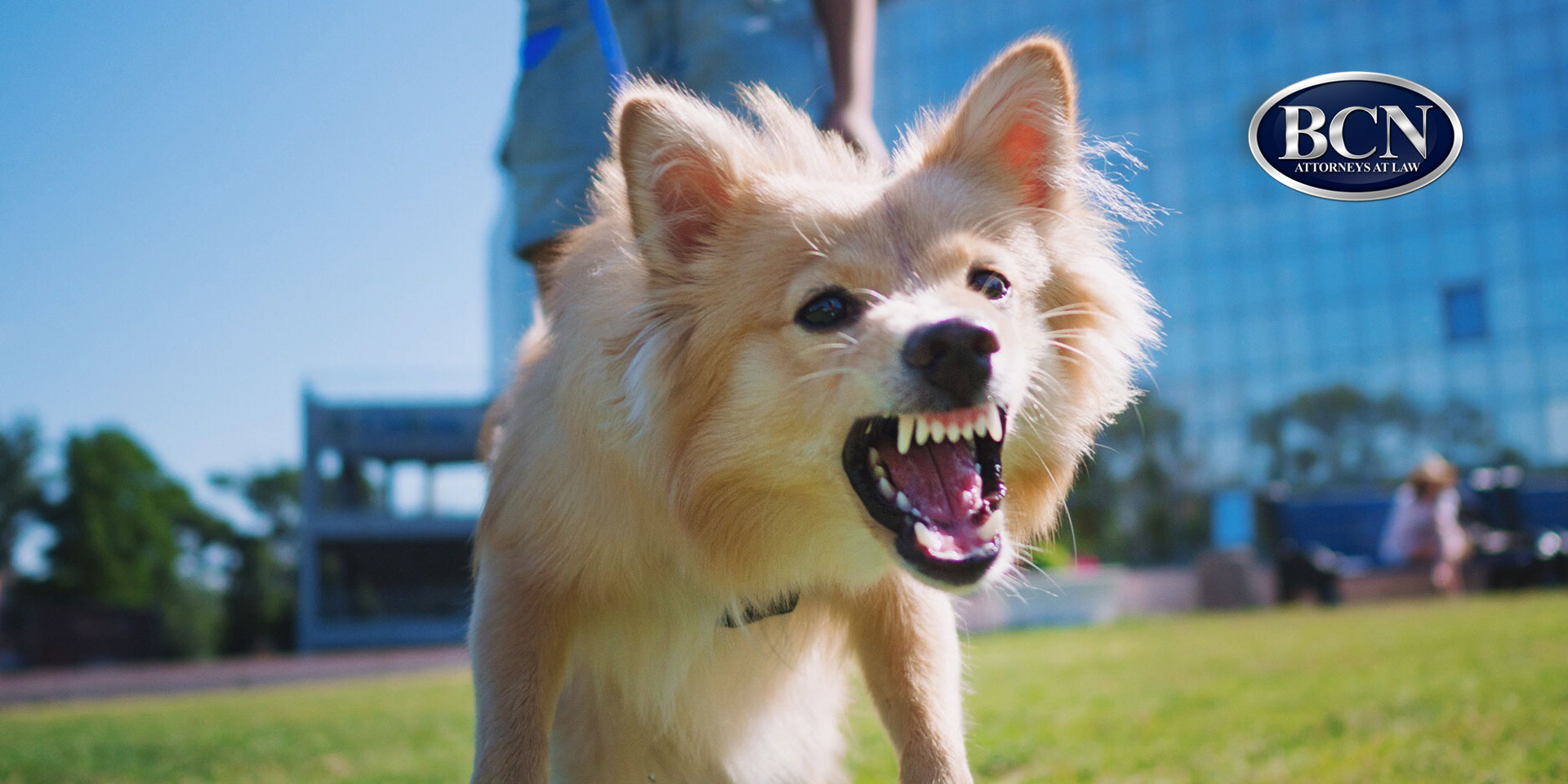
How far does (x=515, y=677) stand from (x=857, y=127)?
194 cm

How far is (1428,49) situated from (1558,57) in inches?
155

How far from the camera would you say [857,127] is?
134 inches

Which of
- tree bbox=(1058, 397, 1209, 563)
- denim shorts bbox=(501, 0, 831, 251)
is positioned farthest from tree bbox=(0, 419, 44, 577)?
tree bbox=(1058, 397, 1209, 563)

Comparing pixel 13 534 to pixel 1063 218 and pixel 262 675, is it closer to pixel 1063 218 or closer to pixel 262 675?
pixel 262 675

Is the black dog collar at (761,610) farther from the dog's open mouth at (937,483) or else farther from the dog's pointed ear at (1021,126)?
the dog's pointed ear at (1021,126)

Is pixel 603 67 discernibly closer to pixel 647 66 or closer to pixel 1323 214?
pixel 647 66

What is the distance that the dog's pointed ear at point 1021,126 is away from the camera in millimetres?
2861

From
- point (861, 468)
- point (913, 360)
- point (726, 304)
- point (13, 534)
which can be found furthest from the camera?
point (13, 534)

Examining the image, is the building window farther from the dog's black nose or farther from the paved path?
the dog's black nose

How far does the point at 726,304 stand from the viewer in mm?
2656

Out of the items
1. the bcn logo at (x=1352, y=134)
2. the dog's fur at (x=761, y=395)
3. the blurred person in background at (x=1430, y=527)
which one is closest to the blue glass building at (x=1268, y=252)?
the blurred person in background at (x=1430, y=527)

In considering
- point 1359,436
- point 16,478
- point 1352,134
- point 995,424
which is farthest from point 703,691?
point 1359,436

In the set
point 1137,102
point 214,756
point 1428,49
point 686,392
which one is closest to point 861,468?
point 686,392

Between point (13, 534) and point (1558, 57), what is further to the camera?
point (1558, 57)
